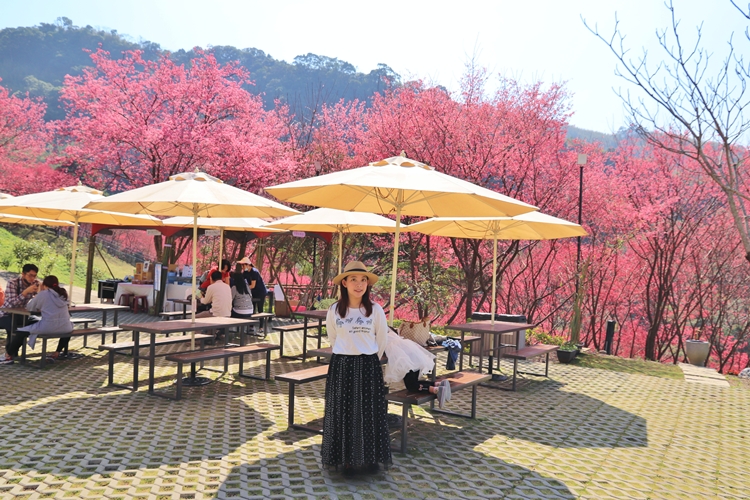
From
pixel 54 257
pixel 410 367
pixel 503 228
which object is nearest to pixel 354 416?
pixel 410 367

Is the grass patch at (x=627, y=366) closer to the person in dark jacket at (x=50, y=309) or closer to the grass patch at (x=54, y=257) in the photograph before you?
the person in dark jacket at (x=50, y=309)

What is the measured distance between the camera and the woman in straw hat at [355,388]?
13.2 feet

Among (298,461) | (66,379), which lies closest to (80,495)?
(298,461)

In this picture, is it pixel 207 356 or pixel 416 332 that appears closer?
pixel 416 332

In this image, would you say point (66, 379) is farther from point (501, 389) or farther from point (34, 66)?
point (34, 66)

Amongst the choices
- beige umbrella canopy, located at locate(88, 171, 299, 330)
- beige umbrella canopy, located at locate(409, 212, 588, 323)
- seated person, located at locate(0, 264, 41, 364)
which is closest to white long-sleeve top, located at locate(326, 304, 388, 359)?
beige umbrella canopy, located at locate(88, 171, 299, 330)

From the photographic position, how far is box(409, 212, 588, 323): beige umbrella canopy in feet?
26.0

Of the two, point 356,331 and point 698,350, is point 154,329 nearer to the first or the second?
point 356,331

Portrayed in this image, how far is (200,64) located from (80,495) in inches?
601

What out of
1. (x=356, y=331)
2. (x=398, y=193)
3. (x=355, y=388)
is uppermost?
(x=398, y=193)

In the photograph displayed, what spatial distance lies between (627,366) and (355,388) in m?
8.37

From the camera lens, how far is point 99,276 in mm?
22375

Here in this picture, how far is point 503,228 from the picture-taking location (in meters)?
8.48

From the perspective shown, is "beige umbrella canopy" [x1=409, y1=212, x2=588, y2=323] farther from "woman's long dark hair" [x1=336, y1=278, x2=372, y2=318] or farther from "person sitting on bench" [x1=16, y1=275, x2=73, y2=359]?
Result: "person sitting on bench" [x1=16, y1=275, x2=73, y2=359]
